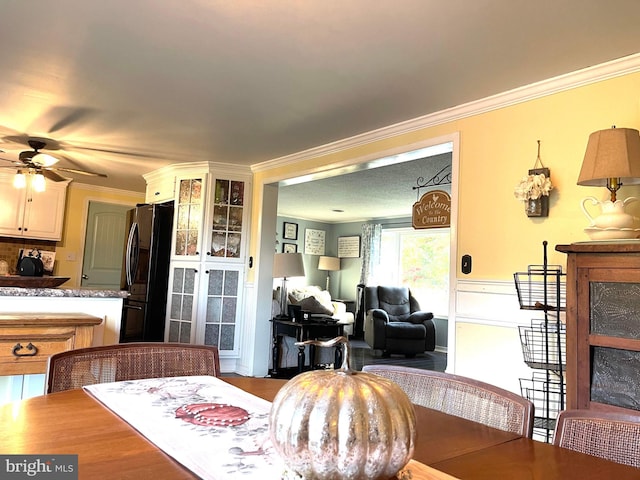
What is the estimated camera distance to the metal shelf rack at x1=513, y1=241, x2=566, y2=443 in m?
2.37

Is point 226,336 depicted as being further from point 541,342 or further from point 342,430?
point 342,430

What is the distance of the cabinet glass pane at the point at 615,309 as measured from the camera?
1.69 meters

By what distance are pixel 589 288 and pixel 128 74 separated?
8.50ft

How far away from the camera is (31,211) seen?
580 centimetres

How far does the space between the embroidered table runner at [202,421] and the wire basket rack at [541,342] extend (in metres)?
1.76

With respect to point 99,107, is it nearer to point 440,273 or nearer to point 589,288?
point 589,288

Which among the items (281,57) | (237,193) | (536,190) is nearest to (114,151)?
(237,193)

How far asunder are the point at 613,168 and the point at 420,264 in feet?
18.8

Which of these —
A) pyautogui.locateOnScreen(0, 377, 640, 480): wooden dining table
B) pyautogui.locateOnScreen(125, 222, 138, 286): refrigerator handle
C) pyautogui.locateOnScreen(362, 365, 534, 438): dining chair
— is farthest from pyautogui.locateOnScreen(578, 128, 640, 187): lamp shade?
pyautogui.locateOnScreen(125, 222, 138, 286): refrigerator handle

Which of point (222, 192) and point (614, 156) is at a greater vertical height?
point (222, 192)

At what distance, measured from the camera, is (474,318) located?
2781 mm

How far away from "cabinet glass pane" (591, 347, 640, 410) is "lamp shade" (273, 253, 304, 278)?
3292 millimetres

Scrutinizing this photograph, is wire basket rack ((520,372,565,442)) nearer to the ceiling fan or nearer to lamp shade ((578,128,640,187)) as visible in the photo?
lamp shade ((578,128,640,187))

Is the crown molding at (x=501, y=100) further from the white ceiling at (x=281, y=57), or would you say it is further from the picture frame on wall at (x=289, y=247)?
the picture frame on wall at (x=289, y=247)
